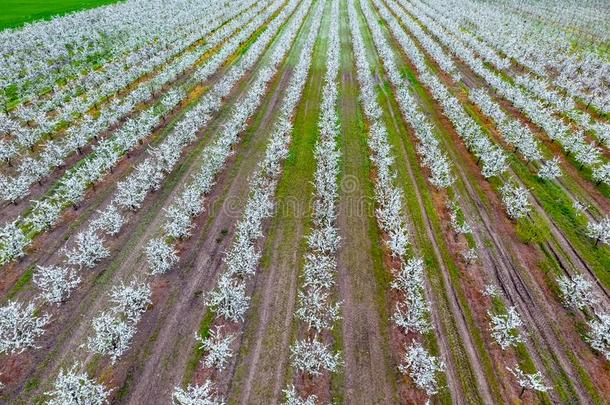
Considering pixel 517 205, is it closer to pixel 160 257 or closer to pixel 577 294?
pixel 577 294

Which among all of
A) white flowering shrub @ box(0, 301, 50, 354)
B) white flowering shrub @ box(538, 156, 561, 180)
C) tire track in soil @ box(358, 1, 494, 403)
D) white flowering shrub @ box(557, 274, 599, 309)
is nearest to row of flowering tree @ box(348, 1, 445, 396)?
tire track in soil @ box(358, 1, 494, 403)

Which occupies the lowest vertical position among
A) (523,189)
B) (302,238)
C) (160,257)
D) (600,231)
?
(160,257)

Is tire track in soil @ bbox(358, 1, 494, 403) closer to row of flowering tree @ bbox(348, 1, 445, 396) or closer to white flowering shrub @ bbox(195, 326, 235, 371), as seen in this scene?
row of flowering tree @ bbox(348, 1, 445, 396)

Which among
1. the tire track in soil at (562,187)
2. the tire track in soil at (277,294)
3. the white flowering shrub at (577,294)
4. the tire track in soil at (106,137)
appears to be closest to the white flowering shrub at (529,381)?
the white flowering shrub at (577,294)

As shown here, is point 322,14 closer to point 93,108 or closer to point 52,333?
point 93,108

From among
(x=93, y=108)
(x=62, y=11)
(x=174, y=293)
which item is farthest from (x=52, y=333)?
(x=62, y=11)

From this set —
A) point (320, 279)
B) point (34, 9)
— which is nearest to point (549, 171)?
point (320, 279)

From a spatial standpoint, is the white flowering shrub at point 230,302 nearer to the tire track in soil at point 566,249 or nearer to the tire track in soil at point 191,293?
the tire track in soil at point 191,293

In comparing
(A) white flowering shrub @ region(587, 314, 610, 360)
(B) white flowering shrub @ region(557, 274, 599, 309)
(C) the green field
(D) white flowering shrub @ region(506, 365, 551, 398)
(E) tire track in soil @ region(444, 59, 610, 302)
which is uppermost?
(C) the green field
